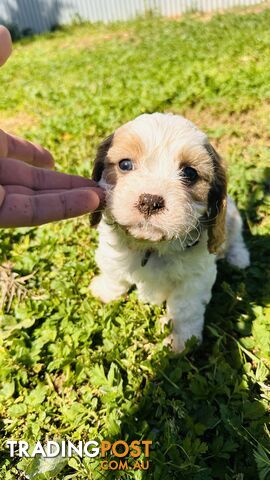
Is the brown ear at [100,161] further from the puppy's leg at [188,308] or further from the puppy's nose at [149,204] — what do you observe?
the puppy's leg at [188,308]

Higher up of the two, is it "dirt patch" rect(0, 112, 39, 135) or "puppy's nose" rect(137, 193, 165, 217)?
"puppy's nose" rect(137, 193, 165, 217)

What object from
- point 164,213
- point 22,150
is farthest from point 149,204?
point 22,150

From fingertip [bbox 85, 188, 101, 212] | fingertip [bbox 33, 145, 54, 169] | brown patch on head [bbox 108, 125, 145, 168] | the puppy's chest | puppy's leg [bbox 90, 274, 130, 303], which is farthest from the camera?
puppy's leg [bbox 90, 274, 130, 303]

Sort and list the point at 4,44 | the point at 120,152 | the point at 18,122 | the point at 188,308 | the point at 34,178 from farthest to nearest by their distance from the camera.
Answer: the point at 18,122 → the point at 188,308 → the point at 34,178 → the point at 120,152 → the point at 4,44

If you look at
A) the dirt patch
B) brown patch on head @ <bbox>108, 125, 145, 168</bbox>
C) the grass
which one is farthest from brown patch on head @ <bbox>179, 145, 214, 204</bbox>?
the dirt patch

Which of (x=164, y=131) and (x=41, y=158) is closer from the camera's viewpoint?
(x=164, y=131)

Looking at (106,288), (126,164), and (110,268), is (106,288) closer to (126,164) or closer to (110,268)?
(110,268)

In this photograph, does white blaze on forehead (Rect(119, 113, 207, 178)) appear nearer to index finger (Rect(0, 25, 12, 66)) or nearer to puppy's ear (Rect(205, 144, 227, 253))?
puppy's ear (Rect(205, 144, 227, 253))
